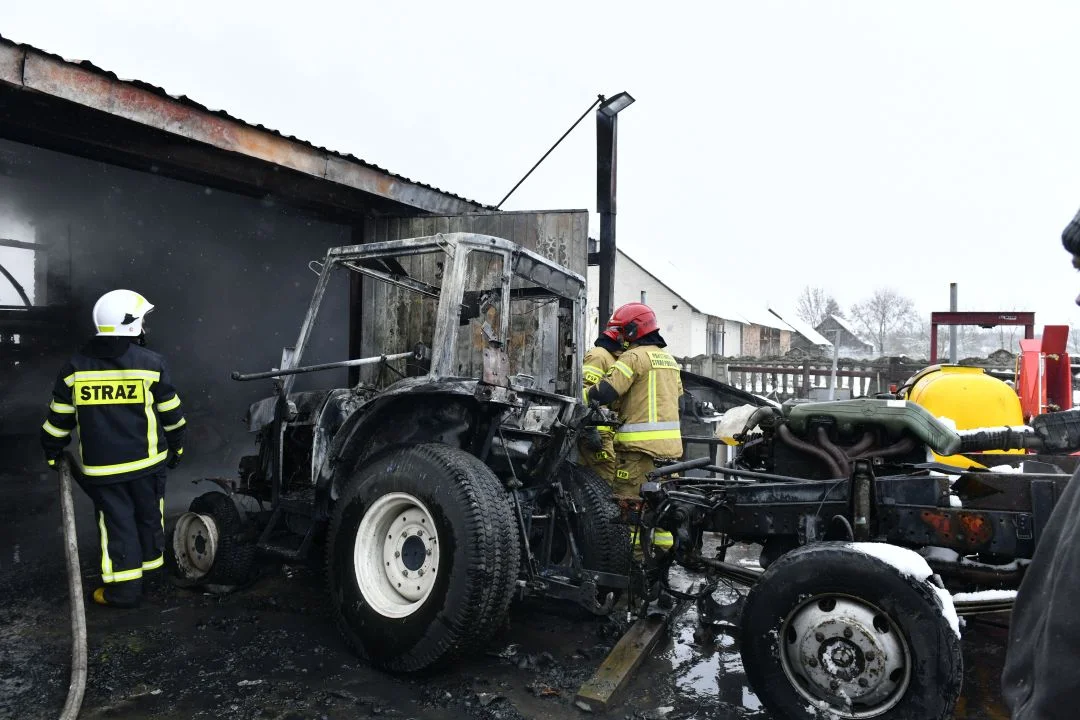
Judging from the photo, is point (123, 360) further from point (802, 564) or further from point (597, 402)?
point (802, 564)

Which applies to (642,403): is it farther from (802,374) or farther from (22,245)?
(22,245)

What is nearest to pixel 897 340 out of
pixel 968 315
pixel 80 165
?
pixel 968 315

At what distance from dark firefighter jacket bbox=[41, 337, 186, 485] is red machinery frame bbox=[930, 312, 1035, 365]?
7.39 m

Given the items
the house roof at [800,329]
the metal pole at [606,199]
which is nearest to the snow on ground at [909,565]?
the metal pole at [606,199]

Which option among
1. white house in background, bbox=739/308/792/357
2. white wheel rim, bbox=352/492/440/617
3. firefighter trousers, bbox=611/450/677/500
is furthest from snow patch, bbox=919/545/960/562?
white house in background, bbox=739/308/792/357

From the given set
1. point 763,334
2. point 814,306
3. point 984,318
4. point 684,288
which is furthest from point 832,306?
point 984,318

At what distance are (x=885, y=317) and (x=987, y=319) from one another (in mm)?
70897

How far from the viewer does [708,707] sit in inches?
125

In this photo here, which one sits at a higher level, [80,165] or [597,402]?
[80,165]

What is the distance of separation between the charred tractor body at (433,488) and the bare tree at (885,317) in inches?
2853

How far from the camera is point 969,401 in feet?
15.2

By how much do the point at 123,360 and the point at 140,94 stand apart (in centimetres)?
203

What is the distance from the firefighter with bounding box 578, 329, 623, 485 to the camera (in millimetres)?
4902

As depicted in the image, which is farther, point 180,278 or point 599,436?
point 180,278
